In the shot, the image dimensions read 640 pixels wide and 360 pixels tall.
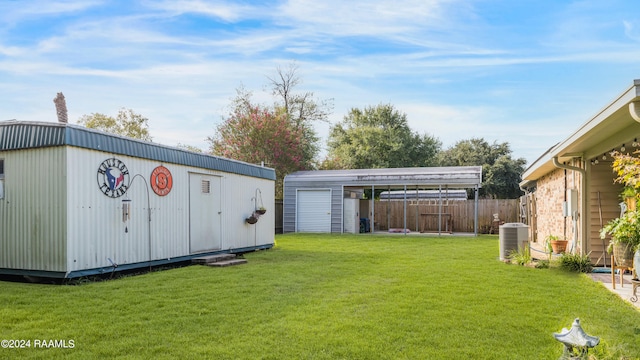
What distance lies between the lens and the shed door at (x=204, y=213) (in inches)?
391

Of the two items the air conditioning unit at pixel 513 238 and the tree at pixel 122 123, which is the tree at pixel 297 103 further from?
the air conditioning unit at pixel 513 238

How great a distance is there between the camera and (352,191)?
70.0 ft

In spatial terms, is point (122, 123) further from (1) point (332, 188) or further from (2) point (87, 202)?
(2) point (87, 202)

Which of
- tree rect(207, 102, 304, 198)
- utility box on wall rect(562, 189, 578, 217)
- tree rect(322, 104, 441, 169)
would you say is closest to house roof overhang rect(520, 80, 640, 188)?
utility box on wall rect(562, 189, 578, 217)

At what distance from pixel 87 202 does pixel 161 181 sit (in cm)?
178

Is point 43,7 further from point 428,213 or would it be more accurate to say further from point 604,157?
point 428,213

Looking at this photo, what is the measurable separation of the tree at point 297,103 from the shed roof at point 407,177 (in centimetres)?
1018

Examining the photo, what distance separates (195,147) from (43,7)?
1953 centimetres

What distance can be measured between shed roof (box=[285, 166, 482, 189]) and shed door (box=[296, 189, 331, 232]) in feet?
2.01

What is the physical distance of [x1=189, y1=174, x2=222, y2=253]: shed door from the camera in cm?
993

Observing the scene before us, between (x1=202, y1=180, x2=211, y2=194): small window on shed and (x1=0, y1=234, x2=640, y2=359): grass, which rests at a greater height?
(x1=202, y1=180, x2=211, y2=194): small window on shed

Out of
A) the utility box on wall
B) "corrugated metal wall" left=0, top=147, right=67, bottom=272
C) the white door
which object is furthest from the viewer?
the white door

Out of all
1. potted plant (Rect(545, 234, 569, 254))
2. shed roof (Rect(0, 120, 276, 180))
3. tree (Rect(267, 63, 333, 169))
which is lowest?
potted plant (Rect(545, 234, 569, 254))

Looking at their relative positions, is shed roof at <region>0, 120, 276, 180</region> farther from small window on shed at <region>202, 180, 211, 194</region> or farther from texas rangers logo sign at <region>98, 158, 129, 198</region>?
small window on shed at <region>202, 180, 211, 194</region>
